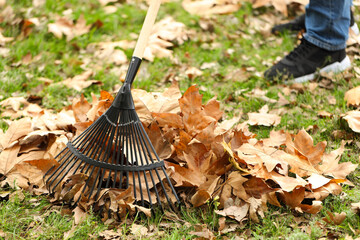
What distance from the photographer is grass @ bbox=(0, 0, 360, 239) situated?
1.75 metres

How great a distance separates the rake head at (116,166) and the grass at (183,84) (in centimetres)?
11

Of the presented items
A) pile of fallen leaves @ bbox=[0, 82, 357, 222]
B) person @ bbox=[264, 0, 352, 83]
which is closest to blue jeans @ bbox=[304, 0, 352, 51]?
person @ bbox=[264, 0, 352, 83]

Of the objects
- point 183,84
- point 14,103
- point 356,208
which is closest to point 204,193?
point 356,208

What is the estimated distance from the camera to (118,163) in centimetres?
184

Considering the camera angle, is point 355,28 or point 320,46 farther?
point 355,28

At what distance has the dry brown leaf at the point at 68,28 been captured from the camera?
3.84 metres

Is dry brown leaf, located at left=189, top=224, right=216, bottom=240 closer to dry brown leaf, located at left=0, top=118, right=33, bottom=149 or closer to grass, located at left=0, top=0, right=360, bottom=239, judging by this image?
grass, located at left=0, top=0, right=360, bottom=239

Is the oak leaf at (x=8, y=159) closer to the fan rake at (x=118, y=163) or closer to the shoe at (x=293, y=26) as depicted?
the fan rake at (x=118, y=163)

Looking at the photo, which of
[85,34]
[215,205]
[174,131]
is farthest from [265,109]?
Result: [85,34]

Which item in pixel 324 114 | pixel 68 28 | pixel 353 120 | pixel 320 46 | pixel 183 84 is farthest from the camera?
pixel 68 28

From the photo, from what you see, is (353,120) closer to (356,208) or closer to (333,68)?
(356,208)

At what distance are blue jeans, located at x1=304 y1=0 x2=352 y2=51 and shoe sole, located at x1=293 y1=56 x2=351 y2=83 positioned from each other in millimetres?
138

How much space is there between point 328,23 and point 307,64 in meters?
0.38

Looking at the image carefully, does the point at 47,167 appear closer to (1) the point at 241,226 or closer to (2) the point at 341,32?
(1) the point at 241,226
